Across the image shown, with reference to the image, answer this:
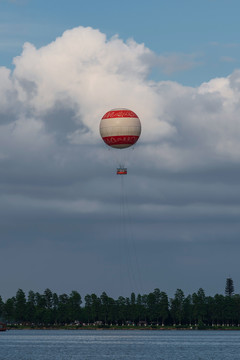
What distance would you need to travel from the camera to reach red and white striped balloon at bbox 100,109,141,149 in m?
150

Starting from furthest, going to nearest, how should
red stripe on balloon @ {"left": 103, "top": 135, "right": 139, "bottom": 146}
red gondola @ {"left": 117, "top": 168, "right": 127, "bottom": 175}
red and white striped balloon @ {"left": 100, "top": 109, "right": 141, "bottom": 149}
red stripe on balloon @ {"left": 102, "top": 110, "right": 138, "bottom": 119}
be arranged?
red stripe on balloon @ {"left": 102, "top": 110, "right": 138, "bottom": 119} < red stripe on balloon @ {"left": 103, "top": 135, "right": 139, "bottom": 146} < red and white striped balloon @ {"left": 100, "top": 109, "right": 141, "bottom": 149} < red gondola @ {"left": 117, "top": 168, "right": 127, "bottom": 175}

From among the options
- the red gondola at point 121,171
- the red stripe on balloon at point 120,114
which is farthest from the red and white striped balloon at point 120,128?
the red gondola at point 121,171

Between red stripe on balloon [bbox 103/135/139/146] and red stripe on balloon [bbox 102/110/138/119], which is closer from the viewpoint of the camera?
red stripe on balloon [bbox 103/135/139/146]

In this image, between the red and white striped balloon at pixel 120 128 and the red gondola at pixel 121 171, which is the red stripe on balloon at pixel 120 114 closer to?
the red and white striped balloon at pixel 120 128

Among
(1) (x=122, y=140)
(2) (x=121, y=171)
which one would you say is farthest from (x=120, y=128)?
(2) (x=121, y=171)

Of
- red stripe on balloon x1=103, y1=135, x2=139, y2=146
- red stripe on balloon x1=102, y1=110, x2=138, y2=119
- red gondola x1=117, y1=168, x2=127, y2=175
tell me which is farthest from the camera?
red stripe on balloon x1=102, y1=110, x2=138, y2=119

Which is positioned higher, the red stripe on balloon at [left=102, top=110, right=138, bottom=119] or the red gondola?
the red stripe on balloon at [left=102, top=110, right=138, bottom=119]

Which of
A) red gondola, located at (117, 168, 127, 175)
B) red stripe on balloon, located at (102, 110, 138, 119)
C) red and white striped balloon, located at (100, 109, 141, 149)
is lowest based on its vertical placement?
red gondola, located at (117, 168, 127, 175)

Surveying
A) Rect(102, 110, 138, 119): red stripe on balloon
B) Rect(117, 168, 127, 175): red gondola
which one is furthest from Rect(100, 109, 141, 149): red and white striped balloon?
Rect(117, 168, 127, 175): red gondola

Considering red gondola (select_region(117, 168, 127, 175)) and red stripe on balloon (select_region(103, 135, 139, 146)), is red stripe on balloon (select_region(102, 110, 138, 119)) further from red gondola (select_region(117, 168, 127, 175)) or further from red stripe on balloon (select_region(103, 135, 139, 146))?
red gondola (select_region(117, 168, 127, 175))
